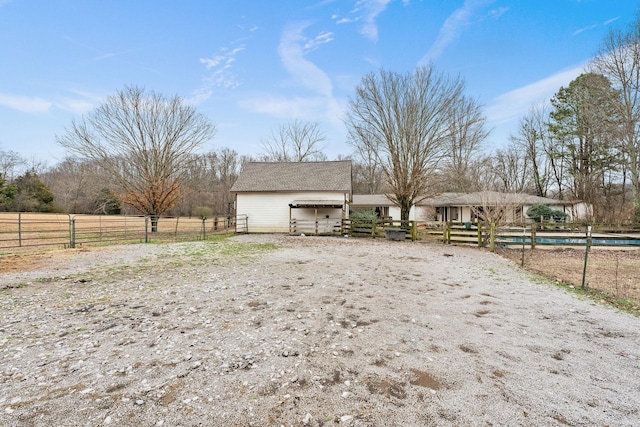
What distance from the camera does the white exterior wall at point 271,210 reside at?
65.2 ft

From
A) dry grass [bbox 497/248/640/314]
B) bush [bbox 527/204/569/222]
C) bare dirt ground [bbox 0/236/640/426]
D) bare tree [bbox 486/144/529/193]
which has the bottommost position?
dry grass [bbox 497/248/640/314]

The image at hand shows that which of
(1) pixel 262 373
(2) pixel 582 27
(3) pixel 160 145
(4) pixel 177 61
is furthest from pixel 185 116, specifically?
(2) pixel 582 27

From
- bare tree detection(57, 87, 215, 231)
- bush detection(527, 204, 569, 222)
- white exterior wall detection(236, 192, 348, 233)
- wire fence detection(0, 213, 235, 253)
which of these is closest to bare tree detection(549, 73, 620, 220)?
bush detection(527, 204, 569, 222)

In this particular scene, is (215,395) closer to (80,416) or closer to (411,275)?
(80,416)

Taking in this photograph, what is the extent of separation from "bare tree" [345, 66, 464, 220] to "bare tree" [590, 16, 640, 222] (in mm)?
11157

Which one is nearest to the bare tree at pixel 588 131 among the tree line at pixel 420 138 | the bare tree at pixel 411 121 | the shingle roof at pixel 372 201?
the tree line at pixel 420 138

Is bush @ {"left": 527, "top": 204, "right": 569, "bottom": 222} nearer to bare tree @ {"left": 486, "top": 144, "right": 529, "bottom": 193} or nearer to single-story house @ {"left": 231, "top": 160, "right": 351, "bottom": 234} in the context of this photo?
bare tree @ {"left": 486, "top": 144, "right": 529, "bottom": 193}

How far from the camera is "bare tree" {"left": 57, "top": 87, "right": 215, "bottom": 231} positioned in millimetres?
19828

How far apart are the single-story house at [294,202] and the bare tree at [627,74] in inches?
734

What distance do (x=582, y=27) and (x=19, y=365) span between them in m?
23.0

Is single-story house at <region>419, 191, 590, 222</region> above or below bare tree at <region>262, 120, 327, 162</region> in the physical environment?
below

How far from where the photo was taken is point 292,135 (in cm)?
3559

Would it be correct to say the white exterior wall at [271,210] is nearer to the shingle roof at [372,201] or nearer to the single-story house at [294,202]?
the single-story house at [294,202]

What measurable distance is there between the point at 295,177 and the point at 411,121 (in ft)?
29.6
